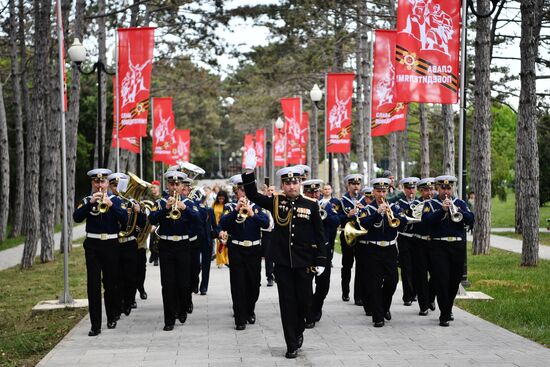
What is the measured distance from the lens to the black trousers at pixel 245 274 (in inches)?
451

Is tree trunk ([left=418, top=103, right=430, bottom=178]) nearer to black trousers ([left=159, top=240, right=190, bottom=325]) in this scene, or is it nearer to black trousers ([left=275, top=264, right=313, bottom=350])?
black trousers ([left=159, top=240, right=190, bottom=325])

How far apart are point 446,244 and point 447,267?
1.04 feet

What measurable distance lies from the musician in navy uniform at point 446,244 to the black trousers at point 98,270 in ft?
14.1

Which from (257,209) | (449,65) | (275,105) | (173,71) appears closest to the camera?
(257,209)

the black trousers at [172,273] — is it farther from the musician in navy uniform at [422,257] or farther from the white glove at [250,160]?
the musician in navy uniform at [422,257]

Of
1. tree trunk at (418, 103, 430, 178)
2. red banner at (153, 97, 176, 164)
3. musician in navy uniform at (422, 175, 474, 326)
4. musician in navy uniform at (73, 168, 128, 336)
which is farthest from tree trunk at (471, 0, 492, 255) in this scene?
red banner at (153, 97, 176, 164)

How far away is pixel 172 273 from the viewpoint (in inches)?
452

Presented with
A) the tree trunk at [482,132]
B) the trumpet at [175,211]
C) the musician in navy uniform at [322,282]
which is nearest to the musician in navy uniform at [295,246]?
the musician in navy uniform at [322,282]

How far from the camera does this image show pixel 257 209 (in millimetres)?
11906

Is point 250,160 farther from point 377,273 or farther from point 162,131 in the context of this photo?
point 162,131

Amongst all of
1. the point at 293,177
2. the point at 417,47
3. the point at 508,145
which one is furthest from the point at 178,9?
the point at 508,145

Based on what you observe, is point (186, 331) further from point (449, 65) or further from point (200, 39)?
point (200, 39)

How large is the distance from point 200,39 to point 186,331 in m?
20.7

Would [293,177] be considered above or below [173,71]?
below
